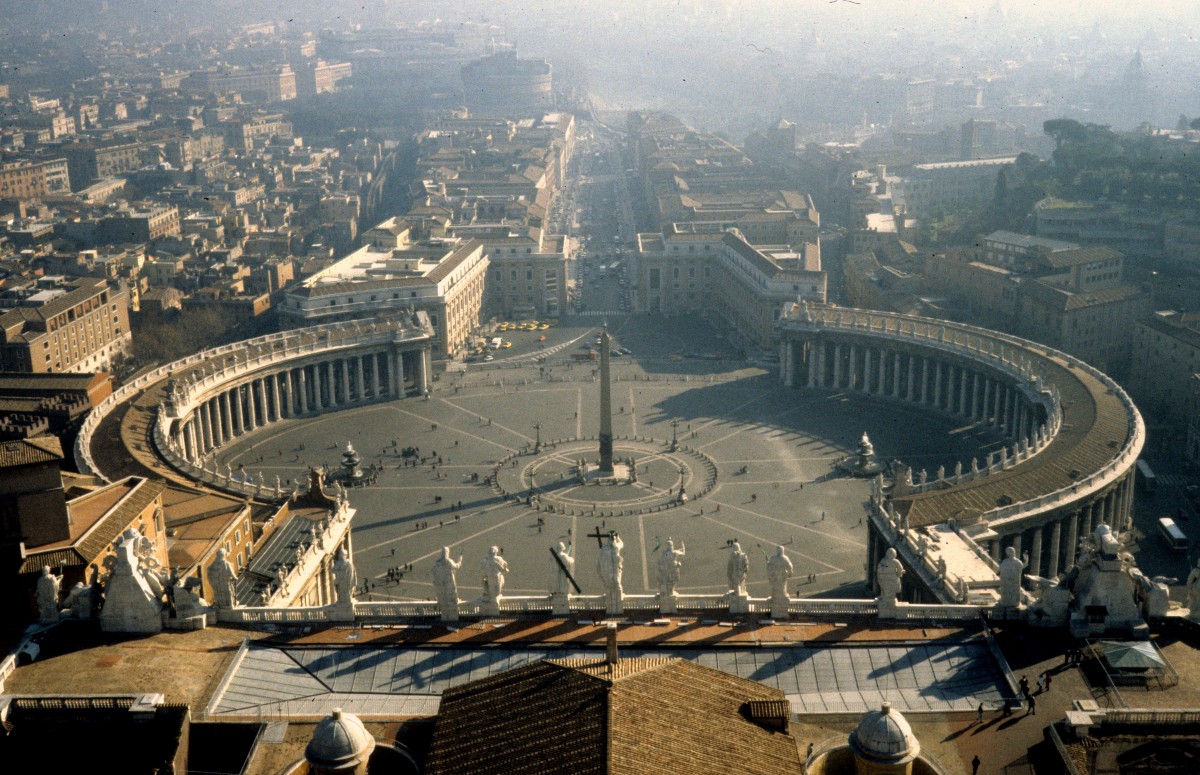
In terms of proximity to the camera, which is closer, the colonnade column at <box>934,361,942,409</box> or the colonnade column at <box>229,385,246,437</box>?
the colonnade column at <box>229,385,246,437</box>

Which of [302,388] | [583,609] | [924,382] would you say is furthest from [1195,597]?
[302,388]

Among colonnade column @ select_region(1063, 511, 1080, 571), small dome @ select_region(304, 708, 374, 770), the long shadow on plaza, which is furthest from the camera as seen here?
the long shadow on plaza

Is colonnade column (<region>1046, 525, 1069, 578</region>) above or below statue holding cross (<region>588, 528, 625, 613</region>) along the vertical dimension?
below

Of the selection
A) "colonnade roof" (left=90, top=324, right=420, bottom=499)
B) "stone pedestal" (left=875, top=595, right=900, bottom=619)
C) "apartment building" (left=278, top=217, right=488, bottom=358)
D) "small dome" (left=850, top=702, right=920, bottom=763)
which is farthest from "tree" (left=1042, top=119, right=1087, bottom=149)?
"small dome" (left=850, top=702, right=920, bottom=763)

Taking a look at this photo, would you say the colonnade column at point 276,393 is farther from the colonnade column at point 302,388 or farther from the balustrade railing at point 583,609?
the balustrade railing at point 583,609

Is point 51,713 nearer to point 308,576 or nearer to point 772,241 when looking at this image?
point 308,576

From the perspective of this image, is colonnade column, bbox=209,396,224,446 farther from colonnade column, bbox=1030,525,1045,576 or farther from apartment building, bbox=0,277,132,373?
colonnade column, bbox=1030,525,1045,576
